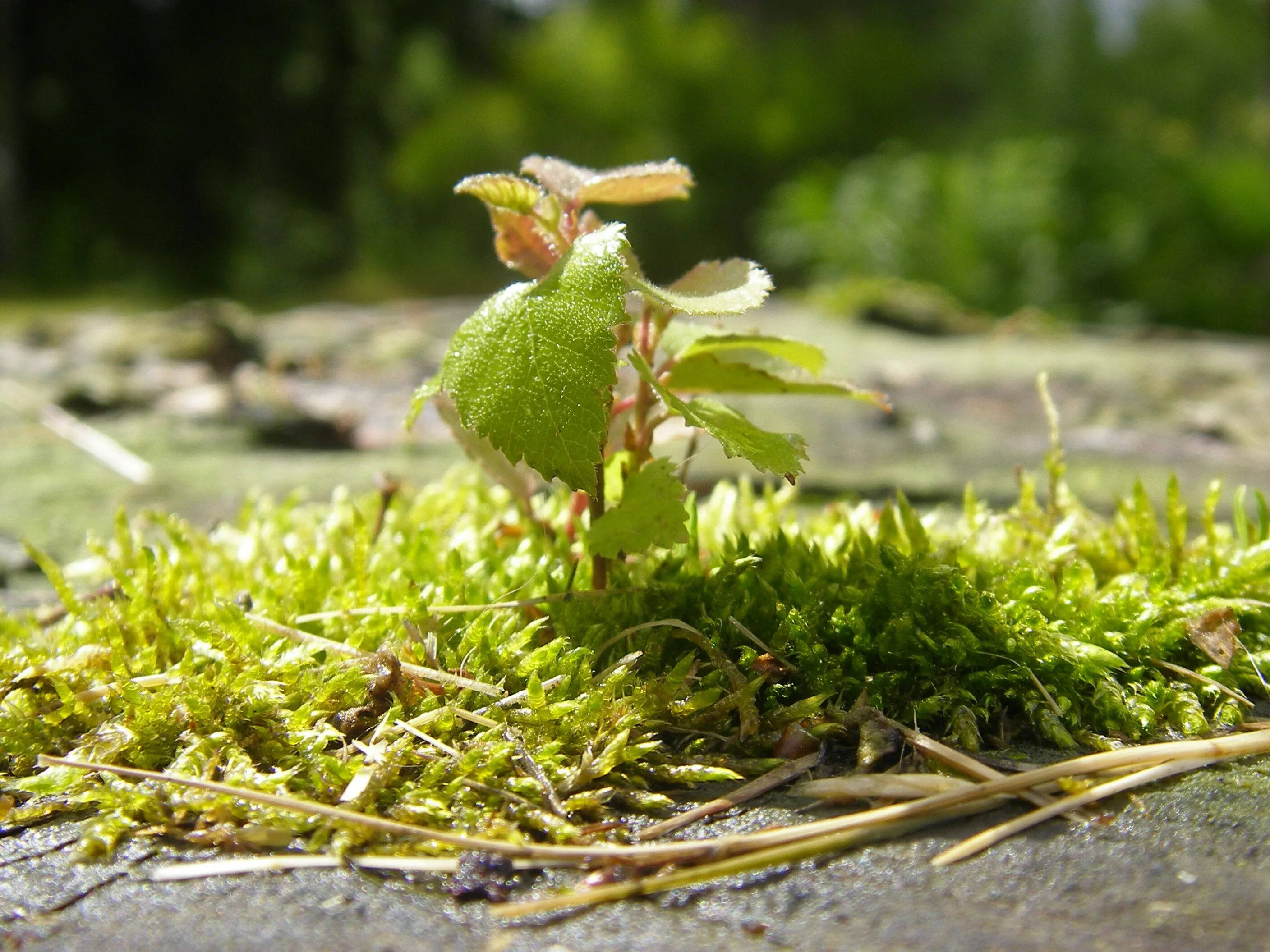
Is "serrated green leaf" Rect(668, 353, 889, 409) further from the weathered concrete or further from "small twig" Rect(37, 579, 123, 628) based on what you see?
"small twig" Rect(37, 579, 123, 628)

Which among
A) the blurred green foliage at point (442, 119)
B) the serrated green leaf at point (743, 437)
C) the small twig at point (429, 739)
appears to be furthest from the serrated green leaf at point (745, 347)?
the blurred green foliage at point (442, 119)

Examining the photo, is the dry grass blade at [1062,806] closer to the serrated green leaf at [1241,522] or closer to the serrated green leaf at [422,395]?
the serrated green leaf at [1241,522]

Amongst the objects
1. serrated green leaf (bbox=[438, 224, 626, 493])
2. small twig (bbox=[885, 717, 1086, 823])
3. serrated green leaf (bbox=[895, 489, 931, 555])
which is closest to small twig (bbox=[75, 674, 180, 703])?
serrated green leaf (bbox=[438, 224, 626, 493])

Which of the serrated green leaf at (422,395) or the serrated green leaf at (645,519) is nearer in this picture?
the serrated green leaf at (645,519)

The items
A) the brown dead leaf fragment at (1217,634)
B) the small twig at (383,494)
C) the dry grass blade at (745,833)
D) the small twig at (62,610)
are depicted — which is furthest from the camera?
the small twig at (383,494)

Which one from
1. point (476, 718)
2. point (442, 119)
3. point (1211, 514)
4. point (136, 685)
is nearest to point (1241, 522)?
point (1211, 514)

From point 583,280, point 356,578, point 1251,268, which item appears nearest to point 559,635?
point 356,578
